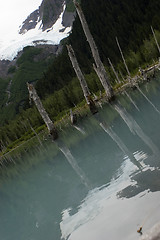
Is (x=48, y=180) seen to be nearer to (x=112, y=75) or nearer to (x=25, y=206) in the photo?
(x=25, y=206)

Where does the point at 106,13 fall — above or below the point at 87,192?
above

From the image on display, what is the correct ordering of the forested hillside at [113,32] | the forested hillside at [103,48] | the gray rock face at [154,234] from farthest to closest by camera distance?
the forested hillside at [113,32], the forested hillside at [103,48], the gray rock face at [154,234]

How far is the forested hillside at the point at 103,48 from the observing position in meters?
75.6

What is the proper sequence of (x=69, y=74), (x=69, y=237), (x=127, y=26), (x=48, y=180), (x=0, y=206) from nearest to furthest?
1. (x=69, y=237)
2. (x=48, y=180)
3. (x=0, y=206)
4. (x=127, y=26)
5. (x=69, y=74)

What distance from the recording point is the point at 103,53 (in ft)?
382

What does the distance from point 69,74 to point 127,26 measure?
39.4 meters

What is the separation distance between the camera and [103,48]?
115688 mm

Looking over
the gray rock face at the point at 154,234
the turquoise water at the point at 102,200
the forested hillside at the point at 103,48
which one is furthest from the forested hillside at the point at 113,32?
the gray rock face at the point at 154,234

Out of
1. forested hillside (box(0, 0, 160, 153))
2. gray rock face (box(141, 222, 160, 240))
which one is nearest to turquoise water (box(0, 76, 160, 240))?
gray rock face (box(141, 222, 160, 240))

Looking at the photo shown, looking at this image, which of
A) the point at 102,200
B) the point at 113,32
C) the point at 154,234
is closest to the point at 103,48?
the point at 113,32

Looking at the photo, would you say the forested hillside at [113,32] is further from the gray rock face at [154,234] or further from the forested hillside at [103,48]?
the gray rock face at [154,234]

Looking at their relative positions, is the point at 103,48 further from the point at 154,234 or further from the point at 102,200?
the point at 154,234

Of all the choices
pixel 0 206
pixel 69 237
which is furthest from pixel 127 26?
pixel 69 237

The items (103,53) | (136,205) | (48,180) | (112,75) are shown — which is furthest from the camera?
(103,53)
